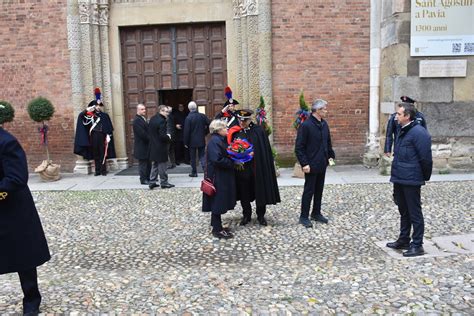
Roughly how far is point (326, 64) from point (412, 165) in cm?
682

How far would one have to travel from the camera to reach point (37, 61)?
11453 millimetres

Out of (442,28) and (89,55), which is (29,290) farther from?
(442,28)

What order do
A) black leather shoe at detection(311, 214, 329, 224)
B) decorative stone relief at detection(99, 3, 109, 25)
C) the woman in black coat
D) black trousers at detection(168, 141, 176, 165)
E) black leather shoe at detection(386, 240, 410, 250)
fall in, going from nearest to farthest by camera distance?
black leather shoe at detection(386, 240, 410, 250), the woman in black coat, black leather shoe at detection(311, 214, 329, 224), decorative stone relief at detection(99, 3, 109, 25), black trousers at detection(168, 141, 176, 165)

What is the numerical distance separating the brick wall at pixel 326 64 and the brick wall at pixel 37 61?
5179 millimetres

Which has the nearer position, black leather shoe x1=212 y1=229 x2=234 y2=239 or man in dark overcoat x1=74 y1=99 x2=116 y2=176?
black leather shoe x1=212 y1=229 x2=234 y2=239

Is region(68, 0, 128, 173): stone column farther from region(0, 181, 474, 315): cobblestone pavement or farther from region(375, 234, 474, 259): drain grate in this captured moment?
region(375, 234, 474, 259): drain grate

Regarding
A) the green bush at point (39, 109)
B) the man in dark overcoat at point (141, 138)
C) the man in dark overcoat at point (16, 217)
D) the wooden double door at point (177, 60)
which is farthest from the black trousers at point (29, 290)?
the wooden double door at point (177, 60)

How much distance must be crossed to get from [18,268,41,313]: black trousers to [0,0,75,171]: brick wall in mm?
8508

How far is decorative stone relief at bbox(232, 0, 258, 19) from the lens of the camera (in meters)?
11.1

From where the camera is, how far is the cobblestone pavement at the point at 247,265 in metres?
3.90

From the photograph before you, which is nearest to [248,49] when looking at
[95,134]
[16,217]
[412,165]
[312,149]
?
[95,134]

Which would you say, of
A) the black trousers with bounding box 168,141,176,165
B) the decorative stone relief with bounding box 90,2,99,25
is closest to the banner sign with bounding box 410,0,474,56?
the black trousers with bounding box 168,141,176,165

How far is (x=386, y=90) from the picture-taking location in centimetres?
1011

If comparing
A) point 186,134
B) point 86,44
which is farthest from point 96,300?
point 86,44
